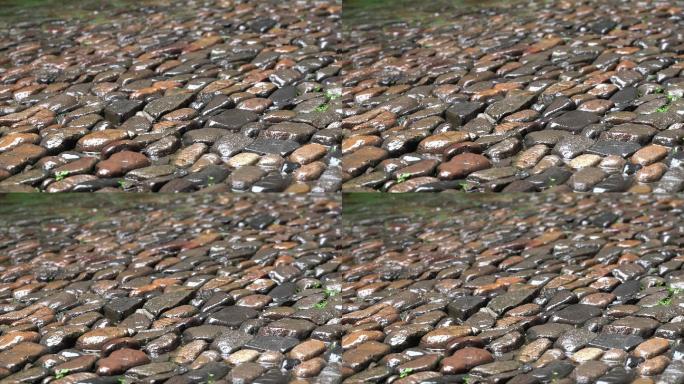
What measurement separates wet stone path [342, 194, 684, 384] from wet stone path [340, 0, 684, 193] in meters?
0.57

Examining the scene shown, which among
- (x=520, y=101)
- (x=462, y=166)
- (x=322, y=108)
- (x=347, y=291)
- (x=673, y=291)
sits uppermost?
(x=322, y=108)

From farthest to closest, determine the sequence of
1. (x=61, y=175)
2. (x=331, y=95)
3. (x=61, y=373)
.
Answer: (x=331, y=95)
(x=61, y=175)
(x=61, y=373)

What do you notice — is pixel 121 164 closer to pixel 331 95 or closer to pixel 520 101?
pixel 331 95

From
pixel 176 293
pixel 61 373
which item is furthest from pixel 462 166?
pixel 61 373

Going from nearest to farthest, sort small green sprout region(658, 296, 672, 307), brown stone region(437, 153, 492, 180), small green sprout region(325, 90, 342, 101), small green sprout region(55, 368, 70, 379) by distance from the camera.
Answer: small green sprout region(55, 368, 70, 379) → small green sprout region(658, 296, 672, 307) → brown stone region(437, 153, 492, 180) → small green sprout region(325, 90, 342, 101)

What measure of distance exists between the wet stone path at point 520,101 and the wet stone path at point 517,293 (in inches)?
22.4

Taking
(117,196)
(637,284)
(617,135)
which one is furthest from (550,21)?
(117,196)

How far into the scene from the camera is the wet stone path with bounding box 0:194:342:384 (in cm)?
629

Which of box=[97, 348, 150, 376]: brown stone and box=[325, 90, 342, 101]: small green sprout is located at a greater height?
box=[325, 90, 342, 101]: small green sprout

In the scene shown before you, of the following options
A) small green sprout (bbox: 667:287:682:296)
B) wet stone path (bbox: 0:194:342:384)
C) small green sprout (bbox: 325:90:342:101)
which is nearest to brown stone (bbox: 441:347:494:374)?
wet stone path (bbox: 0:194:342:384)

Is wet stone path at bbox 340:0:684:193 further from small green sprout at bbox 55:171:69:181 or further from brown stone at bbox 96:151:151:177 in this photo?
small green sprout at bbox 55:171:69:181

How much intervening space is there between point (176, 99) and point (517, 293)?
244cm

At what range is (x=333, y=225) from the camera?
770 centimetres

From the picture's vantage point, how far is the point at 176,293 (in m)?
6.96
